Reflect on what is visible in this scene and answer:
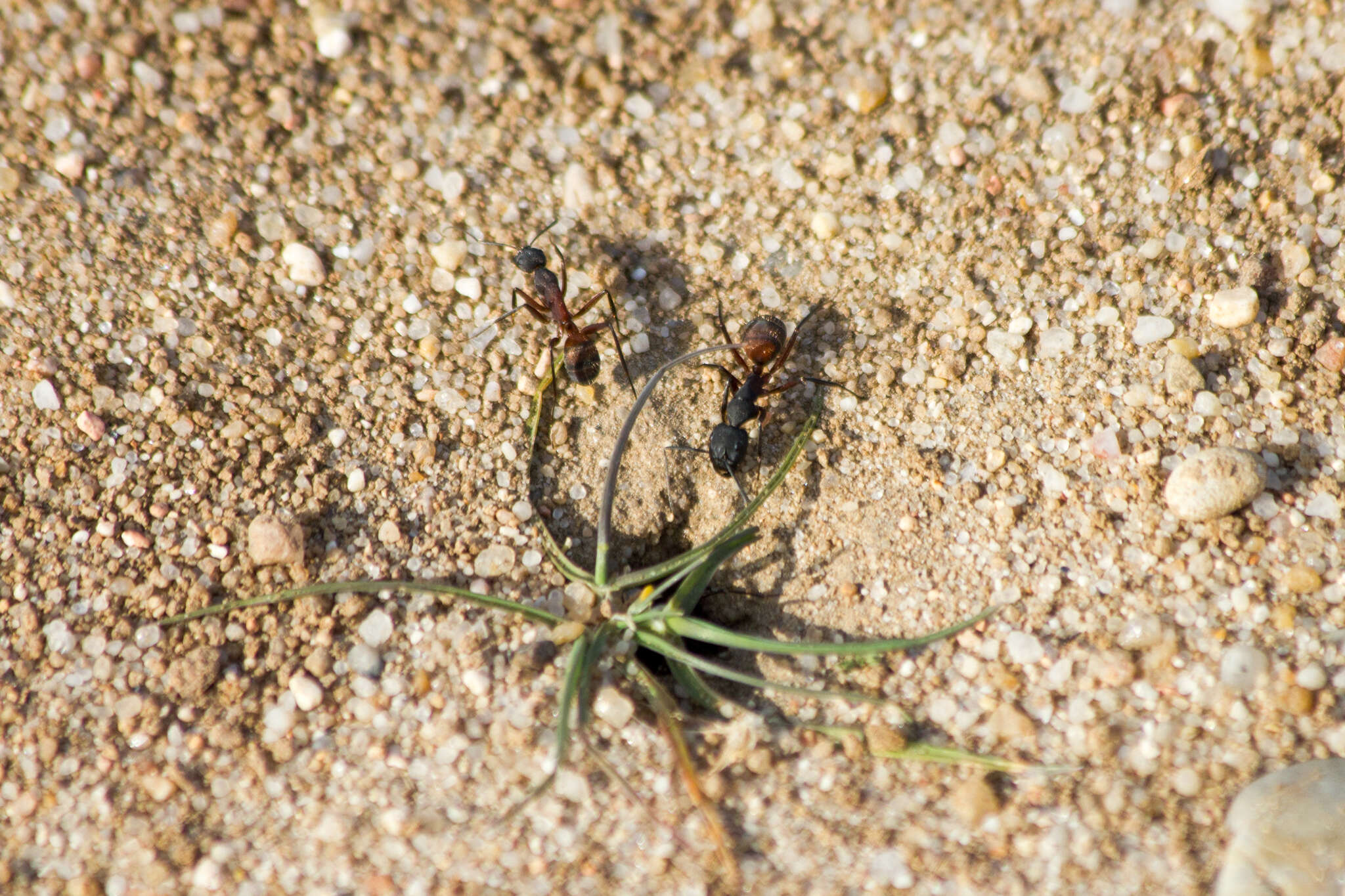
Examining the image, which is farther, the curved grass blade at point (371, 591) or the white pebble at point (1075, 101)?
the white pebble at point (1075, 101)

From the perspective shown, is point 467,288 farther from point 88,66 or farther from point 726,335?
point 88,66

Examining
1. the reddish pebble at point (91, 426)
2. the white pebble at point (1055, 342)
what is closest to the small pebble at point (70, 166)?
the reddish pebble at point (91, 426)

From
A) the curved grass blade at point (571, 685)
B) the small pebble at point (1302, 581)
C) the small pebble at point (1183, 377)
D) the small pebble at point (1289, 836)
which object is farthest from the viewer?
the small pebble at point (1183, 377)

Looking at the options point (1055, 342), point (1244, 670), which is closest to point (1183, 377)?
point (1055, 342)

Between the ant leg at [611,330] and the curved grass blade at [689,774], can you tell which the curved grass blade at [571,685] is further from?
the ant leg at [611,330]

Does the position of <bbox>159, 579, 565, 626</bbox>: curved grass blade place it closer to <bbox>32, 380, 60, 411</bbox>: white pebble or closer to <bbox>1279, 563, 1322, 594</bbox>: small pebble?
<bbox>32, 380, 60, 411</bbox>: white pebble

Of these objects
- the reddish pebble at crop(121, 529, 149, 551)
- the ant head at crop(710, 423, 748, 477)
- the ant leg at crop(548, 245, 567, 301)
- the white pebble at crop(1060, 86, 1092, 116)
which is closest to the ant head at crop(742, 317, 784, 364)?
the ant head at crop(710, 423, 748, 477)
